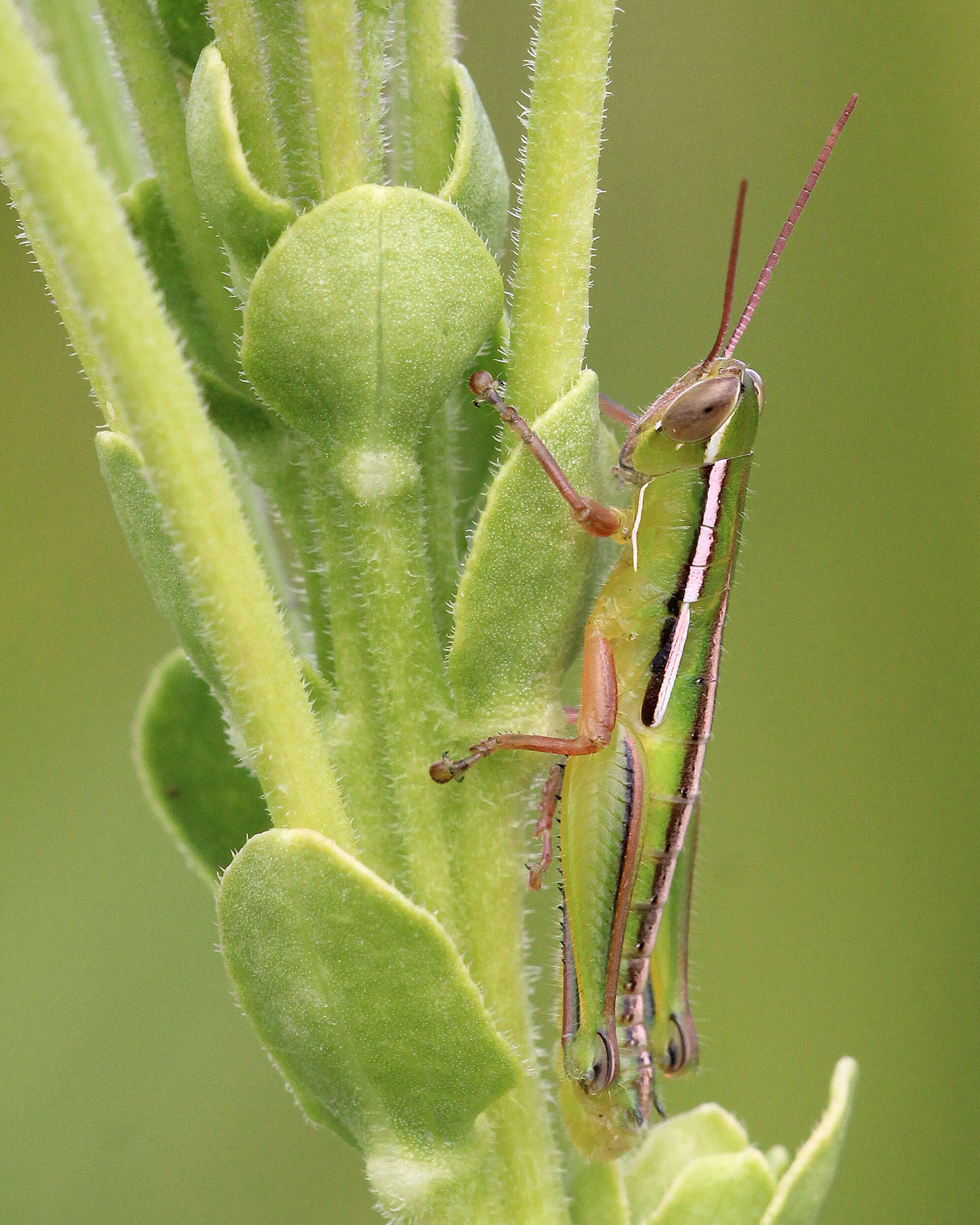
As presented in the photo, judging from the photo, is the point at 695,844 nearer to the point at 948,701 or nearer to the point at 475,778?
the point at 475,778

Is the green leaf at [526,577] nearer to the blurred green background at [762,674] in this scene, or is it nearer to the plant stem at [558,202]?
the plant stem at [558,202]

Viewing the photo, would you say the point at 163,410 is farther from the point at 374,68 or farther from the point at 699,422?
the point at 699,422

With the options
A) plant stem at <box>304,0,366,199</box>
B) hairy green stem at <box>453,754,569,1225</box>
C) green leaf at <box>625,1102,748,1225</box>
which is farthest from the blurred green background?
plant stem at <box>304,0,366,199</box>

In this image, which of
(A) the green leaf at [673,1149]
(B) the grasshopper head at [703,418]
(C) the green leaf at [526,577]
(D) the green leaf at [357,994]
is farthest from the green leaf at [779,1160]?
(B) the grasshopper head at [703,418]

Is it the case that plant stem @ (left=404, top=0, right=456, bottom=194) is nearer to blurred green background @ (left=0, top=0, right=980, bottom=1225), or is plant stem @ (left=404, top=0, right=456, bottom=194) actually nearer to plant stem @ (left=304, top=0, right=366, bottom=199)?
plant stem @ (left=304, top=0, right=366, bottom=199)

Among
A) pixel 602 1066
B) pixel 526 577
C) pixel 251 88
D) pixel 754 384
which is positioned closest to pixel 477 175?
pixel 251 88

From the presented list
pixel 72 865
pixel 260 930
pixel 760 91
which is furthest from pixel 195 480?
pixel 760 91
